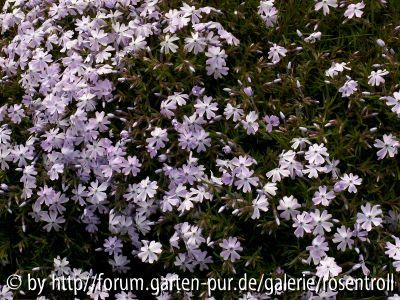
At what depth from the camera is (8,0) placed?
3.97 m

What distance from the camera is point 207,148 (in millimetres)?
3104

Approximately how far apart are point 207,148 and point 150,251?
1.82 feet

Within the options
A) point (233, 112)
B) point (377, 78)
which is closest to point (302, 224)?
point (233, 112)

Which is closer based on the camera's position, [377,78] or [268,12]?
[377,78]

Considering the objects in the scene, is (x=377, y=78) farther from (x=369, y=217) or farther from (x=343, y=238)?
(x=343, y=238)

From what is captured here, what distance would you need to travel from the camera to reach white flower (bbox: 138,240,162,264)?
9.64 feet

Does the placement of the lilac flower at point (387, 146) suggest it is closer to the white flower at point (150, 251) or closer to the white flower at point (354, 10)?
the white flower at point (354, 10)

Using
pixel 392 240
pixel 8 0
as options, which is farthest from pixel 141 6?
pixel 392 240

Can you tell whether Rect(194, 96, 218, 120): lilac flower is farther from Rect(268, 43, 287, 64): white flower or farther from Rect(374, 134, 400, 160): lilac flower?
Rect(374, 134, 400, 160): lilac flower

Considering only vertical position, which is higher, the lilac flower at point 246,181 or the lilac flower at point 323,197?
the lilac flower at point 246,181

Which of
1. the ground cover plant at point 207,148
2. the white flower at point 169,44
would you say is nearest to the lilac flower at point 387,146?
the ground cover plant at point 207,148

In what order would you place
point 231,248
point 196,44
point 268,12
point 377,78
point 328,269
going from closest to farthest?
point 328,269
point 231,248
point 377,78
point 196,44
point 268,12

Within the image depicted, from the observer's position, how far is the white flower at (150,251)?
9.64 feet

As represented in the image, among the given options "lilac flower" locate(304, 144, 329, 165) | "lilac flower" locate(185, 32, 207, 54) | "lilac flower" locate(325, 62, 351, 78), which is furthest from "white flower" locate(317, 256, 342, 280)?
"lilac flower" locate(185, 32, 207, 54)
